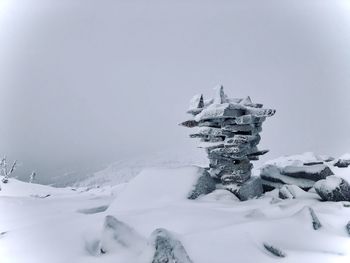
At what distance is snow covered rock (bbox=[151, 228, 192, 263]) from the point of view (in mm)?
3619

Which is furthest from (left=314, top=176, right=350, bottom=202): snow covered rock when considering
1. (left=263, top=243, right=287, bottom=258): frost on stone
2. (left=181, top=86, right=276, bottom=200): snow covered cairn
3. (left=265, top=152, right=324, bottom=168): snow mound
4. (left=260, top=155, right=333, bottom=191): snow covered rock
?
(left=265, top=152, right=324, bottom=168): snow mound

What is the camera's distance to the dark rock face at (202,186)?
8170 millimetres

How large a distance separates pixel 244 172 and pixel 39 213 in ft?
20.4

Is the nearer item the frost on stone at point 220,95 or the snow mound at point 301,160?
the frost on stone at point 220,95

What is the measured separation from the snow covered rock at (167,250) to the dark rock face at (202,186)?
165 inches

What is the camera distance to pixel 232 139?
9469 mm

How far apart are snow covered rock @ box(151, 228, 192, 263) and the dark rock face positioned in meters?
4.18

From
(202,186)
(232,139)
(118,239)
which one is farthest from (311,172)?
(118,239)

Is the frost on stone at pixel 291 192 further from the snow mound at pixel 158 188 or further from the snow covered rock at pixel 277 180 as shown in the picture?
the snow mound at pixel 158 188

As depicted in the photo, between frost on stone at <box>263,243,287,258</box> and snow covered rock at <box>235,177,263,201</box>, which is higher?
frost on stone at <box>263,243,287,258</box>

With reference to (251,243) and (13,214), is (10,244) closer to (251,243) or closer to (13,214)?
(13,214)

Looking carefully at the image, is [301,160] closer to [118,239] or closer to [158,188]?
[158,188]

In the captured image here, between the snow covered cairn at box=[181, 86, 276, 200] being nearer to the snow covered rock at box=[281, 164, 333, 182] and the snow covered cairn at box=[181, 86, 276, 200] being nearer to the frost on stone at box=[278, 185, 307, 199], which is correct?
the frost on stone at box=[278, 185, 307, 199]

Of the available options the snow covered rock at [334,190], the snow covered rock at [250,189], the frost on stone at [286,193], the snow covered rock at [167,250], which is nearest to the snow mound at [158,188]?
the snow covered rock at [250,189]
